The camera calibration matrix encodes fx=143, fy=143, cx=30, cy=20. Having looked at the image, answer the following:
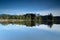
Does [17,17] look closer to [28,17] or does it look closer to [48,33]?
[28,17]

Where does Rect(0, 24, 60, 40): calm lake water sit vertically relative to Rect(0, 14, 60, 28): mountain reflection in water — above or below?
below

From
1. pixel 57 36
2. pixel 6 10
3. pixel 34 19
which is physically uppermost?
pixel 6 10

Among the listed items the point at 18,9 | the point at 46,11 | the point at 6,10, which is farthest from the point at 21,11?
→ the point at 46,11

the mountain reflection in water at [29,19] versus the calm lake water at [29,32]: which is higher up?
the mountain reflection in water at [29,19]

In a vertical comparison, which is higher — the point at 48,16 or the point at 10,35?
the point at 48,16

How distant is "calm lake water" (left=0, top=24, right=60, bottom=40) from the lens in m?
2.07

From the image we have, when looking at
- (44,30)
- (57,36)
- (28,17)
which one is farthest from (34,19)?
(57,36)

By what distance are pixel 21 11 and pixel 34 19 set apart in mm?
233

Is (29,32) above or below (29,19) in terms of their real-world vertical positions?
below

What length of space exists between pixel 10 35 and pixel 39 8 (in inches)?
23.2

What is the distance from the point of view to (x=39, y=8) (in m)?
2.15

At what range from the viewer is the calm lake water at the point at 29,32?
2.07 m

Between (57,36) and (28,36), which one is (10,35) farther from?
(57,36)

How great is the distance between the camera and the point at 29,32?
6.85 feet
